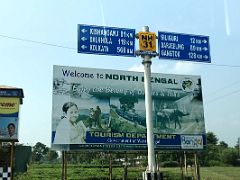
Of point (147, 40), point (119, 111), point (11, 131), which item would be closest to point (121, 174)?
point (119, 111)

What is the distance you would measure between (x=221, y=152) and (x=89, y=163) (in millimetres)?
21243

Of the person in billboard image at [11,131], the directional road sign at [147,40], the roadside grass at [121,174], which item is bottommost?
the roadside grass at [121,174]

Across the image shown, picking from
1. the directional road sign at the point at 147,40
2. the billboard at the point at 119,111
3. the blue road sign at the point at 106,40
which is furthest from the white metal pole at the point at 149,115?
the billboard at the point at 119,111

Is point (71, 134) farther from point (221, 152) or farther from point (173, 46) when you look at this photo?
point (221, 152)

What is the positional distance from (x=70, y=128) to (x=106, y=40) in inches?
212

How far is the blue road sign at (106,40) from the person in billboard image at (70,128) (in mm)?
4954

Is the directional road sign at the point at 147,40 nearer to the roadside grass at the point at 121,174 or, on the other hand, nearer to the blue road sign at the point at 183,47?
the blue road sign at the point at 183,47

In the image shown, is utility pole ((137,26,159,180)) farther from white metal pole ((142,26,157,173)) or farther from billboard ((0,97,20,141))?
billboard ((0,97,20,141))

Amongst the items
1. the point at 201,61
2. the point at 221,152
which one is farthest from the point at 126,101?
the point at 221,152

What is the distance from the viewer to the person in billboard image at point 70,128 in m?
16.5

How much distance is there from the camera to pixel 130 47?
42.1 feet

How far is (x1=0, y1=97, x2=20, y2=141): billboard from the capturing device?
35.9 ft

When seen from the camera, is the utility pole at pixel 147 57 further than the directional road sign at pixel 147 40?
No

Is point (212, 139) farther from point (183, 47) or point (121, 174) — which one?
point (183, 47)
